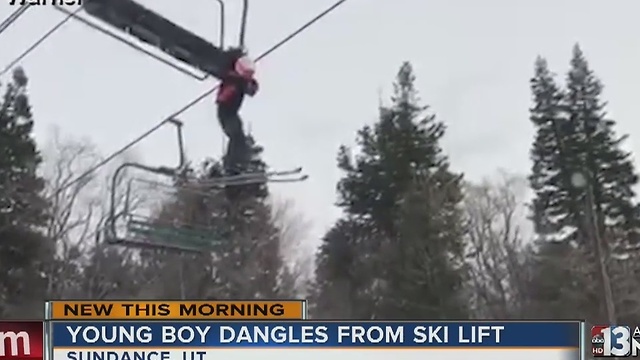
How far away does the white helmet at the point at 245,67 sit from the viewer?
11.0 meters

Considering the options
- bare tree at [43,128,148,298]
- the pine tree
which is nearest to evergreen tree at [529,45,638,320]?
the pine tree

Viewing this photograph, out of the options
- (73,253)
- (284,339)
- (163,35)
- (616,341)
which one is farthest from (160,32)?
(73,253)

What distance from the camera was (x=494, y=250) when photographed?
32062 millimetres

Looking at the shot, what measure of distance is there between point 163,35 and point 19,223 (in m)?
16.7

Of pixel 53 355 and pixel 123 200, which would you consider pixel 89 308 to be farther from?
pixel 123 200

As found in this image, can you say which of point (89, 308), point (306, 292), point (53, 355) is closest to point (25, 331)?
point (53, 355)

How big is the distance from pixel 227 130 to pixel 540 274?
60.9ft

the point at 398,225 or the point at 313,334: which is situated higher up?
the point at 398,225

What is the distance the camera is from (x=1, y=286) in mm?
26500

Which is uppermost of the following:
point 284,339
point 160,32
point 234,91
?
point 160,32

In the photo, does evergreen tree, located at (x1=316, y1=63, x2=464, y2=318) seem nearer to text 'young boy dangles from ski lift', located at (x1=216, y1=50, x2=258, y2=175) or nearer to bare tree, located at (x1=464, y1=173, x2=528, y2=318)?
bare tree, located at (x1=464, y1=173, x2=528, y2=318)

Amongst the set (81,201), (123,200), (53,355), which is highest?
(81,201)

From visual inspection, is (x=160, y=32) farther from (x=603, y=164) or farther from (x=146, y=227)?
(x=603, y=164)

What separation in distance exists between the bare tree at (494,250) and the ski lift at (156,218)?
16318 mm
